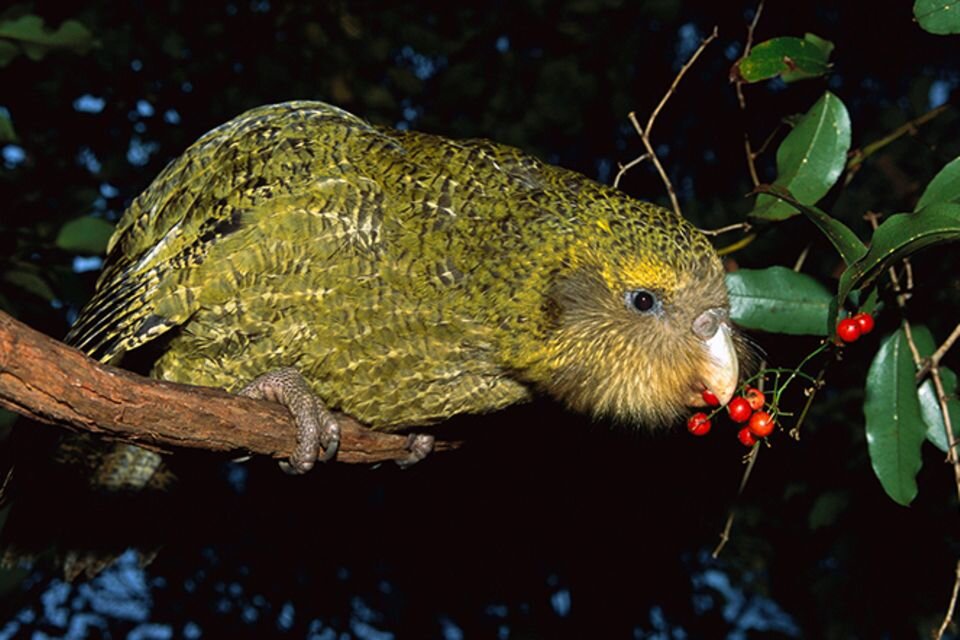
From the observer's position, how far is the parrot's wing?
234 centimetres

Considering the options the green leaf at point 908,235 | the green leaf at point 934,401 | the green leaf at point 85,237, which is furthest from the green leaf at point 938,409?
the green leaf at point 85,237

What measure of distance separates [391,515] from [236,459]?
1519 mm

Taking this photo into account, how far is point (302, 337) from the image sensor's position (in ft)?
7.51

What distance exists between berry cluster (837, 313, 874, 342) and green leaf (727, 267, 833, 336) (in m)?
0.26

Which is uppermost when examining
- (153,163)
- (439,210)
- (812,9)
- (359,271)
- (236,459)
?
(812,9)

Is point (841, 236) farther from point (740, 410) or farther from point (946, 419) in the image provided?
point (946, 419)

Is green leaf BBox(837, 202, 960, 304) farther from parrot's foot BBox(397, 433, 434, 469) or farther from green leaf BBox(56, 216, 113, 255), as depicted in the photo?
green leaf BBox(56, 216, 113, 255)

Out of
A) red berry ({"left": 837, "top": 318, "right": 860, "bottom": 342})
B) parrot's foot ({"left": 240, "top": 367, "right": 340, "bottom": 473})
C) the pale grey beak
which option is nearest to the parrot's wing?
parrot's foot ({"left": 240, "top": 367, "right": 340, "bottom": 473})

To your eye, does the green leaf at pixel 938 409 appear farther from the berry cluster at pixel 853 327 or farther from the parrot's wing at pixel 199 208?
the parrot's wing at pixel 199 208

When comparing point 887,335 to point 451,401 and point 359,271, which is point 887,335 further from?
point 359,271

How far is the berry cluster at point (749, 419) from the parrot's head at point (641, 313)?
64 mm

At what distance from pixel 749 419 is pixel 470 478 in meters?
1.53

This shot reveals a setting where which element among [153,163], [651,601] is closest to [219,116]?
[153,163]

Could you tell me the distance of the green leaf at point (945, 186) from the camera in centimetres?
186
